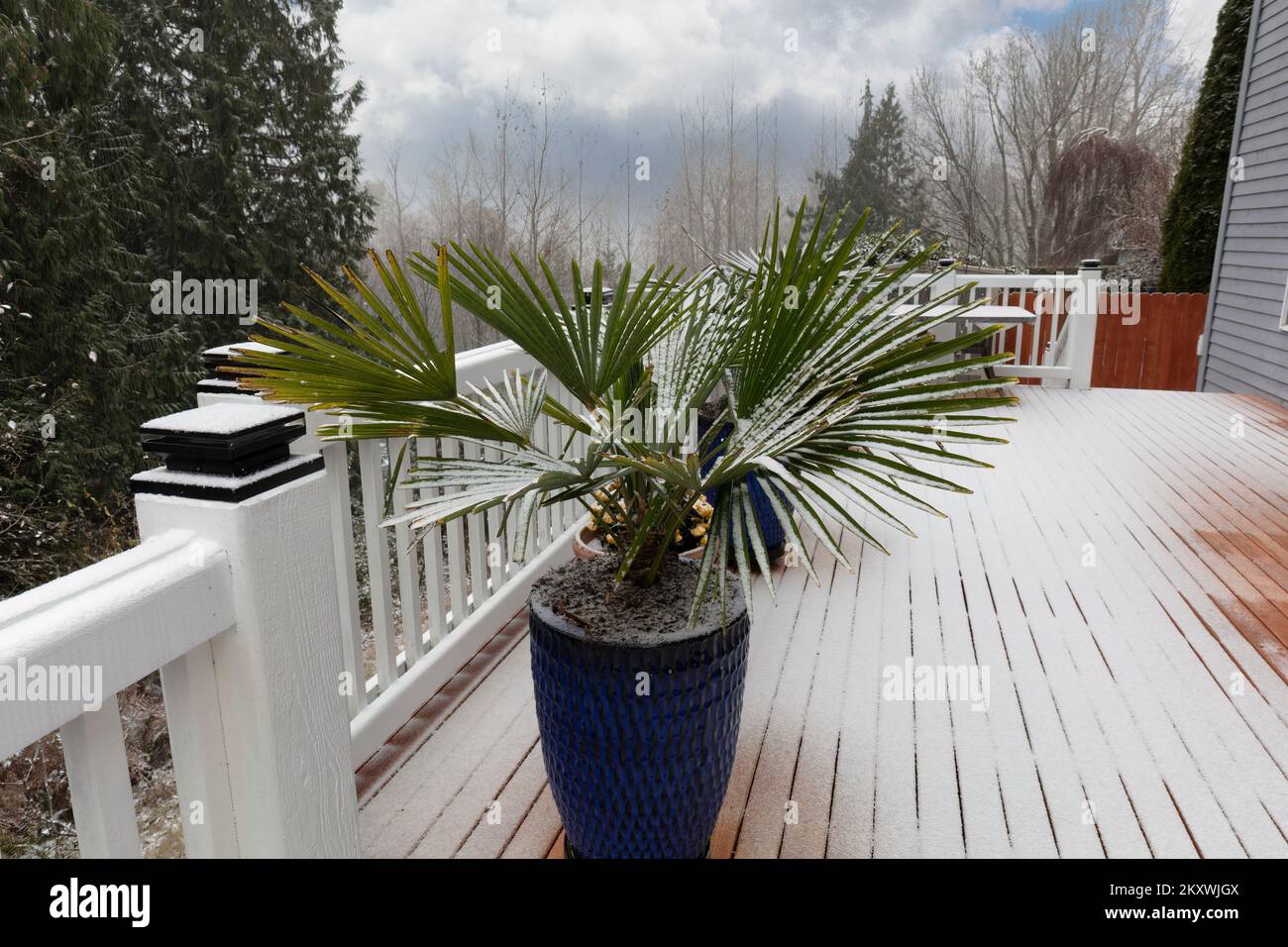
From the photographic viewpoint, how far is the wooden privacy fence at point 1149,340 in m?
9.02

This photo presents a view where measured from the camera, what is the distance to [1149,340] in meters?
9.22

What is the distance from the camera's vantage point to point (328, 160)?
14.2 metres

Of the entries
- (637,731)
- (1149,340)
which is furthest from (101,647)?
(1149,340)

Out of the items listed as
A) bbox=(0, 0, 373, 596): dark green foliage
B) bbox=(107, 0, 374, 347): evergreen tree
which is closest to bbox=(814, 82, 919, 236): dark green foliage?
bbox=(107, 0, 374, 347): evergreen tree

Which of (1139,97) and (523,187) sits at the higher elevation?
(1139,97)

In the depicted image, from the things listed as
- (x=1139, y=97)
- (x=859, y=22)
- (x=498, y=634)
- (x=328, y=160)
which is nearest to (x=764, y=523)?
(x=498, y=634)

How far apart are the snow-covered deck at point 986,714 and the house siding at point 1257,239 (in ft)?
11.3

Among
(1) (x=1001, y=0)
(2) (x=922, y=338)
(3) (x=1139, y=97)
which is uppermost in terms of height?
(1) (x=1001, y=0)

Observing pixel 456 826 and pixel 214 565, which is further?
pixel 456 826

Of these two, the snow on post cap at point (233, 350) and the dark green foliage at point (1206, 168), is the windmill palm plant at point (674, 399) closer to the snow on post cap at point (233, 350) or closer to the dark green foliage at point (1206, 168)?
the snow on post cap at point (233, 350)

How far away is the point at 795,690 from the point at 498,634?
0.96 meters

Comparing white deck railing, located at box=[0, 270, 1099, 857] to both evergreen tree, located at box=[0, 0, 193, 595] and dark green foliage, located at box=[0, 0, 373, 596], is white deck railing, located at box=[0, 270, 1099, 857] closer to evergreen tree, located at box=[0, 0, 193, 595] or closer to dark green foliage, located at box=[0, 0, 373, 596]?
dark green foliage, located at box=[0, 0, 373, 596]
